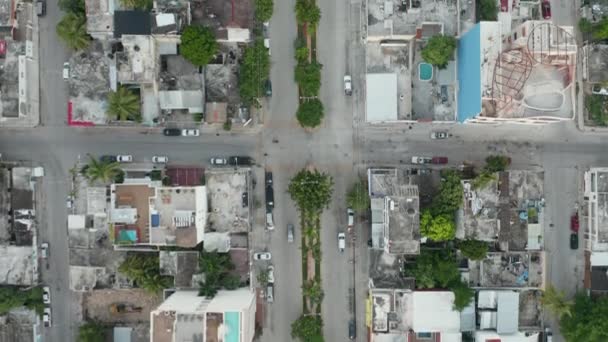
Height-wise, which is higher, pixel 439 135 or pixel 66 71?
pixel 66 71

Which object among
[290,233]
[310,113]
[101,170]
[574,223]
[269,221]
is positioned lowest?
[290,233]

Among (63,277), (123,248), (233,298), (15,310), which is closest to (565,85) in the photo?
(233,298)

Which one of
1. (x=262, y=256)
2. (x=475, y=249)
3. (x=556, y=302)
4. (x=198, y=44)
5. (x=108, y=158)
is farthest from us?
(x=262, y=256)

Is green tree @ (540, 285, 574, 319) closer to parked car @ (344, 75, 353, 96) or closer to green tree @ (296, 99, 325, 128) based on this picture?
parked car @ (344, 75, 353, 96)

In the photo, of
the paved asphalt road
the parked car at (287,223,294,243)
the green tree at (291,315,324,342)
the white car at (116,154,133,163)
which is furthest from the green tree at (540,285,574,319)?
the white car at (116,154,133,163)

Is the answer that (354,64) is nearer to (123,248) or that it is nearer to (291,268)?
(291,268)

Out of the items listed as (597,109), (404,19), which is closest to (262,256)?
(404,19)

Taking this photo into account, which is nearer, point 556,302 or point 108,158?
point 556,302

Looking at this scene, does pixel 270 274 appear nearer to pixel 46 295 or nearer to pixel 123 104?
pixel 123 104
